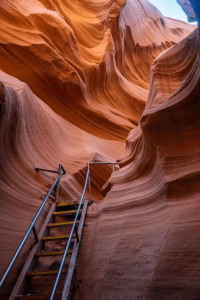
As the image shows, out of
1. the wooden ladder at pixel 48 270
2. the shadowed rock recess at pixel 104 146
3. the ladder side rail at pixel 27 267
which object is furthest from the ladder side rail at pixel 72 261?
the ladder side rail at pixel 27 267

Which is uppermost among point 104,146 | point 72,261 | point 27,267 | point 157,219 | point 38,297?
point 104,146

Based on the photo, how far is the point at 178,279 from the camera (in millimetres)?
3104

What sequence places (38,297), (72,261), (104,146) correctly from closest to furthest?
1. (38,297)
2. (72,261)
3. (104,146)

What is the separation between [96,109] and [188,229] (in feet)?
20.9

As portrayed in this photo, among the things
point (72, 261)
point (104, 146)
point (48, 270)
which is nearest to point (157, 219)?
point (72, 261)

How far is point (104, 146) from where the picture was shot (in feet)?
29.3

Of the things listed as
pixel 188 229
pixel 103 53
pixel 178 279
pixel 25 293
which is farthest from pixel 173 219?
pixel 103 53

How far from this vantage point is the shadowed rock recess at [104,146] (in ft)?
11.6

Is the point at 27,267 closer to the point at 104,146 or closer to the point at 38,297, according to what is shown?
the point at 38,297

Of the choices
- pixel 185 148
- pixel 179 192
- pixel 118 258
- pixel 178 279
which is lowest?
pixel 178 279

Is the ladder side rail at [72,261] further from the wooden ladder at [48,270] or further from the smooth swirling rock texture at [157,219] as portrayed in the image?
the smooth swirling rock texture at [157,219]

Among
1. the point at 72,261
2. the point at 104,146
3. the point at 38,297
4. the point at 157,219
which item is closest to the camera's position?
the point at 38,297

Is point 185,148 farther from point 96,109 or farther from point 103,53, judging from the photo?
point 103,53

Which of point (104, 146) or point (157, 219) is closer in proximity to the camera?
point (157, 219)
